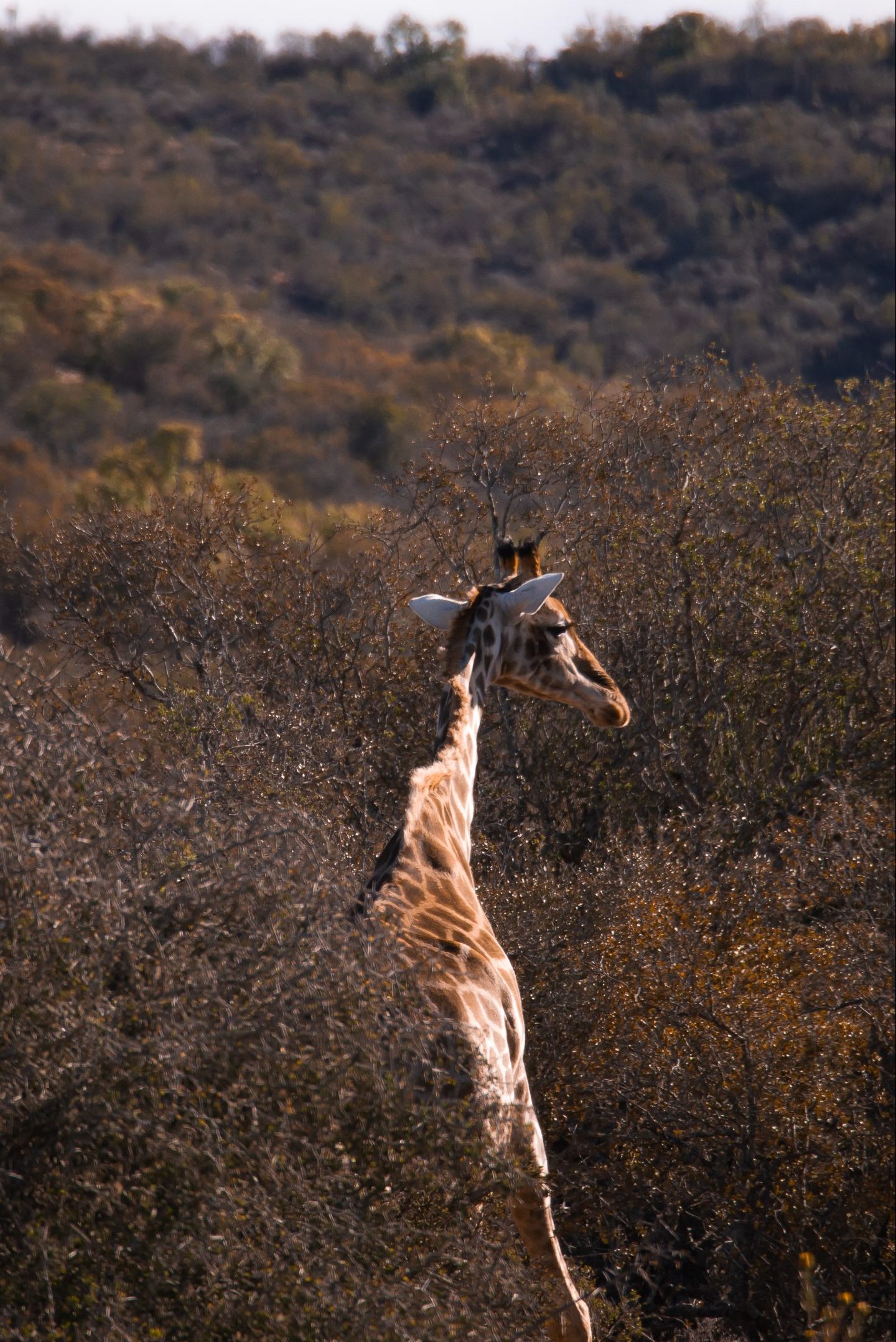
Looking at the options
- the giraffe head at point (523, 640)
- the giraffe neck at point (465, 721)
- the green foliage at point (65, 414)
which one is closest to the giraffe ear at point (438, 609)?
the giraffe head at point (523, 640)

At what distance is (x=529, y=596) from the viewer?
5207 mm

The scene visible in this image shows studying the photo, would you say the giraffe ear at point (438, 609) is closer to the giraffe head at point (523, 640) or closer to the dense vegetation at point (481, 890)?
the giraffe head at point (523, 640)

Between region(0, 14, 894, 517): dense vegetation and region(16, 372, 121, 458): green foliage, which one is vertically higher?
region(0, 14, 894, 517): dense vegetation

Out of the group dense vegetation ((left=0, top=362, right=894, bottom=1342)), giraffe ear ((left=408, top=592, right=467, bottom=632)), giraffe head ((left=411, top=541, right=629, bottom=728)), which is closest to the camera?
dense vegetation ((left=0, top=362, right=894, bottom=1342))

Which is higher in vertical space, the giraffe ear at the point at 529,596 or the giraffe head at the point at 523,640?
the giraffe ear at the point at 529,596

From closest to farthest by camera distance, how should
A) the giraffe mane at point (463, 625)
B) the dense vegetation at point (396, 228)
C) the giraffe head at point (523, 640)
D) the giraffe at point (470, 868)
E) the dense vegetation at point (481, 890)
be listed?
the dense vegetation at point (481, 890)
the giraffe at point (470, 868)
the giraffe mane at point (463, 625)
the giraffe head at point (523, 640)
the dense vegetation at point (396, 228)

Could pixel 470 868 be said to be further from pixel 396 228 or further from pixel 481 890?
pixel 396 228

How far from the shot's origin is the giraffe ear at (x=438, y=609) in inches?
211

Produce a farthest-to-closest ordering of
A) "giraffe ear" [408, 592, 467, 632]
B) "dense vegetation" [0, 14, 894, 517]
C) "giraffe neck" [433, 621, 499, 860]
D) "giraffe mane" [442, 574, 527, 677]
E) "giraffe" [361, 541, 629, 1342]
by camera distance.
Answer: "dense vegetation" [0, 14, 894, 517]
"giraffe ear" [408, 592, 467, 632]
"giraffe mane" [442, 574, 527, 677]
"giraffe neck" [433, 621, 499, 860]
"giraffe" [361, 541, 629, 1342]

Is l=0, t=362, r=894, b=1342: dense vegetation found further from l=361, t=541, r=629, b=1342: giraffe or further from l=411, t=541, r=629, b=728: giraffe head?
l=411, t=541, r=629, b=728: giraffe head

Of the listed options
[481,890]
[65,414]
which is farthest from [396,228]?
[481,890]

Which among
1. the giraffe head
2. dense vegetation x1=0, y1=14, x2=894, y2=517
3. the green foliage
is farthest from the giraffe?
the green foliage

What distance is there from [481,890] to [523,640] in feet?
4.03

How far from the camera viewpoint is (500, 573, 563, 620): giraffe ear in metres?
5.16
